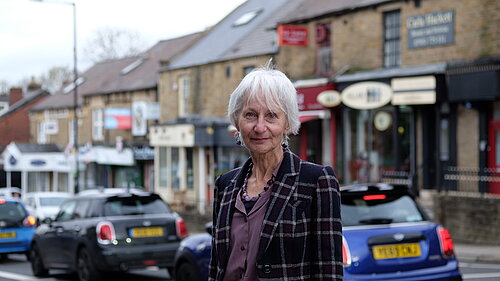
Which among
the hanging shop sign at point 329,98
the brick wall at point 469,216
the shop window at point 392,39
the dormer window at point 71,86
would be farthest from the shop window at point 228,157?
the dormer window at point 71,86

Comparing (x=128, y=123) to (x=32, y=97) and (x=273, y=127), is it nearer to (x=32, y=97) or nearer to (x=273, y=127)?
(x=32, y=97)

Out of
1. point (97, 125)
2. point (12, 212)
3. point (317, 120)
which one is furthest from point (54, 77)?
point (12, 212)

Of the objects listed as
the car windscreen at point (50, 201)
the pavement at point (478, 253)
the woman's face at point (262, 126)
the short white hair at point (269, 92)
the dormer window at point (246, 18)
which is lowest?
the pavement at point (478, 253)

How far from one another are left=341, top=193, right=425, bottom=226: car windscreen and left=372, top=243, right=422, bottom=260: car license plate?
0.31 metres

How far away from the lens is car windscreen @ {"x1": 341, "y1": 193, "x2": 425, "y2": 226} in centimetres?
869

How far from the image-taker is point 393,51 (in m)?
26.0

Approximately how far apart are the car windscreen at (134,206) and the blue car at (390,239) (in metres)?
5.93

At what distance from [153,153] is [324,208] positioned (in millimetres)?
38745

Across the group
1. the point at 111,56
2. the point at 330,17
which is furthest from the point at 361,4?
the point at 111,56

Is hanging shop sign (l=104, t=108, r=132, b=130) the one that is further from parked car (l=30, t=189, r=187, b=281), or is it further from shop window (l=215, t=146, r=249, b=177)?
parked car (l=30, t=189, r=187, b=281)

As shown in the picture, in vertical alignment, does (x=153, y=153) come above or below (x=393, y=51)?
below

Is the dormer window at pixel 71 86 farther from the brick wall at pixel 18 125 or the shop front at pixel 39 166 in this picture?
the brick wall at pixel 18 125

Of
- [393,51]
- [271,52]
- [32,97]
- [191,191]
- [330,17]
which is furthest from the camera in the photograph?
[32,97]

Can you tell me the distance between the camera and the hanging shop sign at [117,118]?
41938mm
